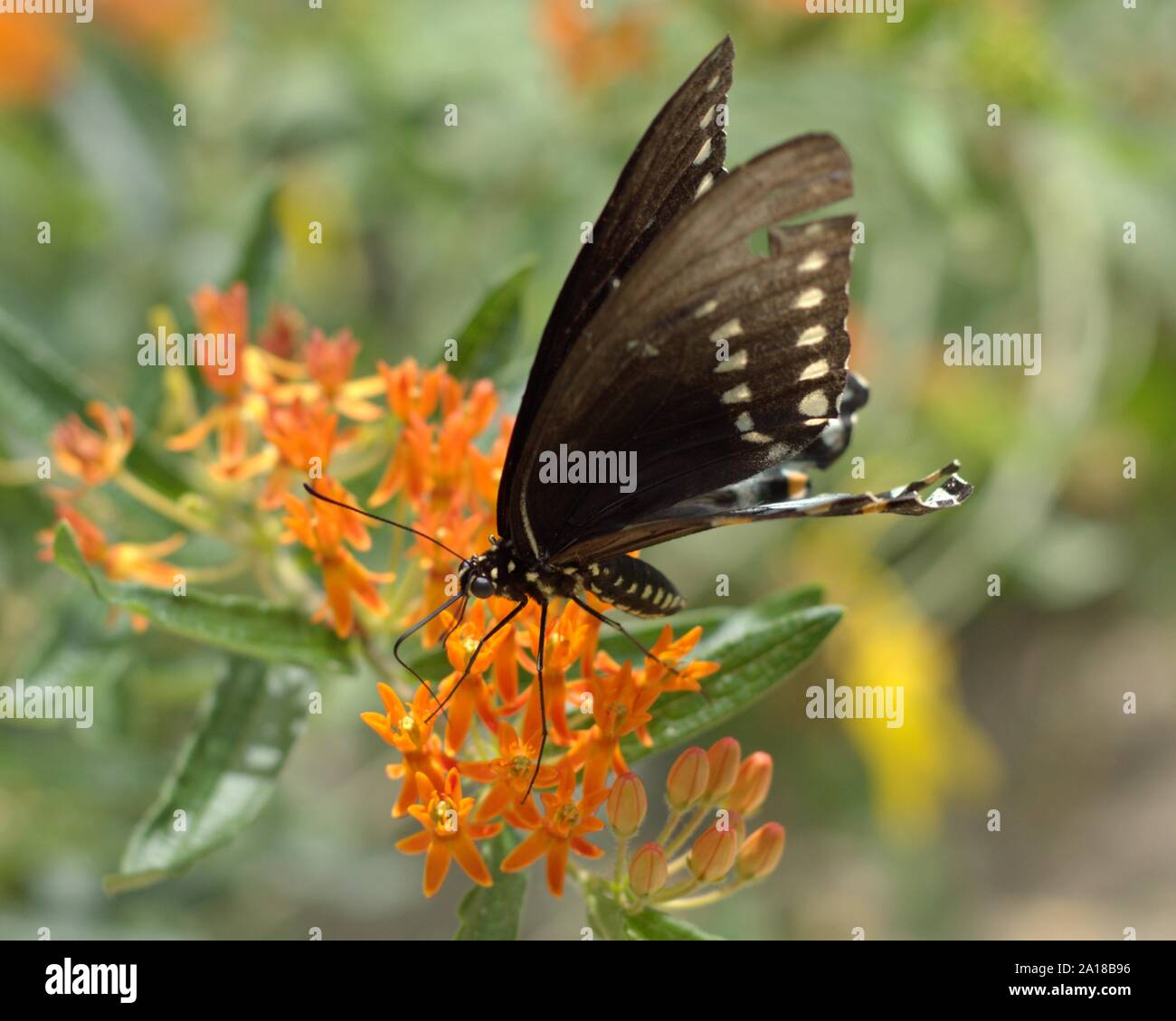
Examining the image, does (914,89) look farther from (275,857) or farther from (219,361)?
(275,857)

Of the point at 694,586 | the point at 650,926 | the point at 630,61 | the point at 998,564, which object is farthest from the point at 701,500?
the point at 998,564

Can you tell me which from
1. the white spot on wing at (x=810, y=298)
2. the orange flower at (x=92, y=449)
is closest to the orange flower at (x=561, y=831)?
the white spot on wing at (x=810, y=298)
